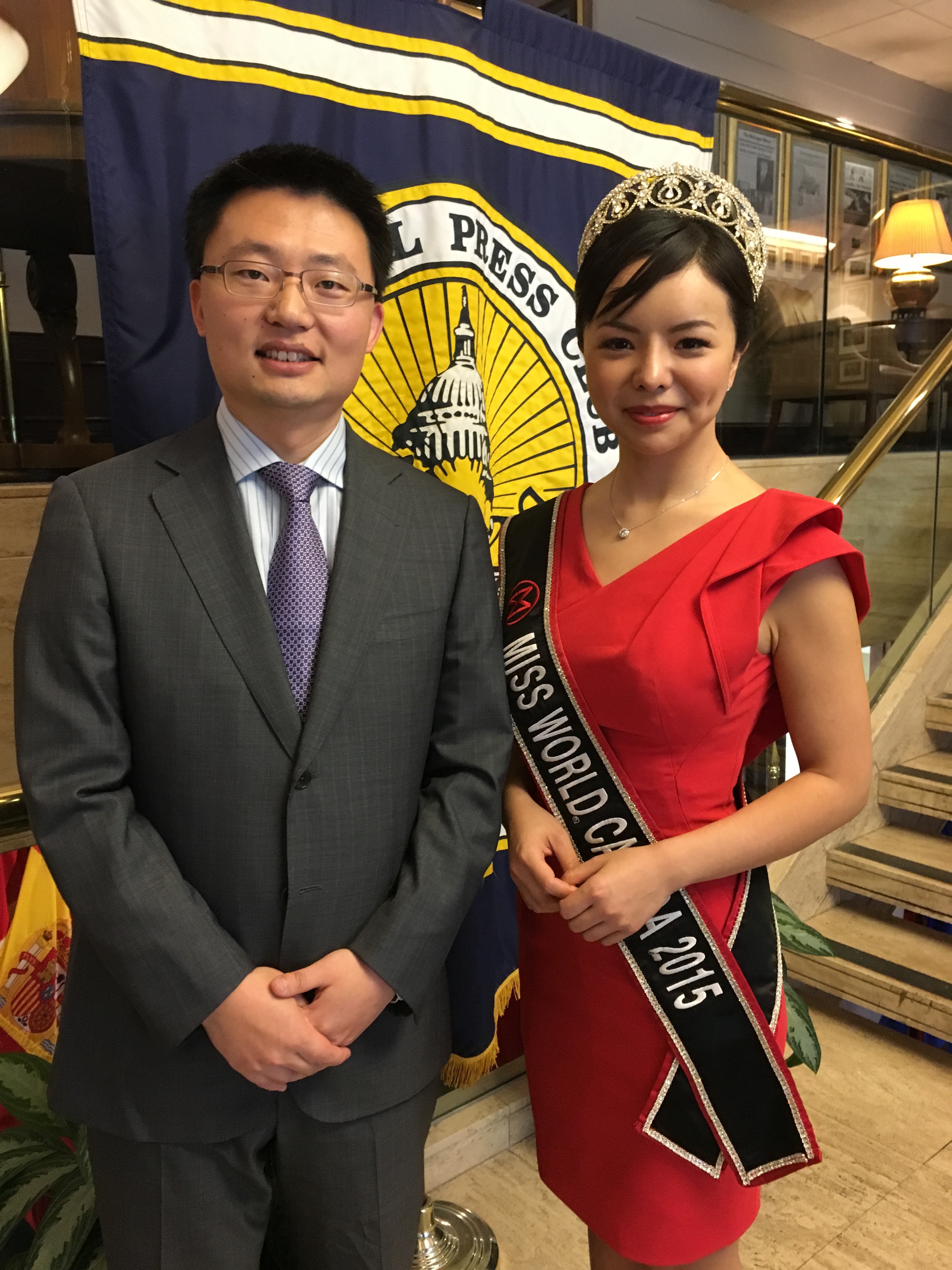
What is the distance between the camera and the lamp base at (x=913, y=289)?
5375 millimetres

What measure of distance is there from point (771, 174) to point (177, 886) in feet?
18.6

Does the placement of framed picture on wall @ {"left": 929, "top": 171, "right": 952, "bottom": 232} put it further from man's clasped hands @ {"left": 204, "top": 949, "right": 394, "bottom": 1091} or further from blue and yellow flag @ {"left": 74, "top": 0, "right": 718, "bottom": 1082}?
man's clasped hands @ {"left": 204, "top": 949, "right": 394, "bottom": 1091}

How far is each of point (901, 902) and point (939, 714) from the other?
779mm

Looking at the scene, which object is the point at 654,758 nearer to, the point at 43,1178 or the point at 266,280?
the point at 266,280

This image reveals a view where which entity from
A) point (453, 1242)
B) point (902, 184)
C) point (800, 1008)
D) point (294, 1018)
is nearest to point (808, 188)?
point (902, 184)

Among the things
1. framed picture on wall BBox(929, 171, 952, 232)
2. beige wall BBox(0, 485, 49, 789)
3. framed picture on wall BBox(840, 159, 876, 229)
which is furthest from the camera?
framed picture on wall BBox(840, 159, 876, 229)

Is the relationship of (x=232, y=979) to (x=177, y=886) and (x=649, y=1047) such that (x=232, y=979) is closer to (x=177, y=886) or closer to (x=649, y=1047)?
(x=177, y=886)

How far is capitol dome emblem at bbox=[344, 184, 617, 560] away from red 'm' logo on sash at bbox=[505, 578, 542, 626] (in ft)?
1.61

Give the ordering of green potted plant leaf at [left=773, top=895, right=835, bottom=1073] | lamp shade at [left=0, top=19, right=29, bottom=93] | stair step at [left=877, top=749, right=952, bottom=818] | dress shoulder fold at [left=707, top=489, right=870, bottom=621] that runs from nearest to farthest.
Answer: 1. dress shoulder fold at [left=707, top=489, right=870, bottom=621]
2. green potted plant leaf at [left=773, top=895, right=835, bottom=1073]
3. lamp shade at [left=0, top=19, right=29, bottom=93]
4. stair step at [left=877, top=749, right=952, bottom=818]

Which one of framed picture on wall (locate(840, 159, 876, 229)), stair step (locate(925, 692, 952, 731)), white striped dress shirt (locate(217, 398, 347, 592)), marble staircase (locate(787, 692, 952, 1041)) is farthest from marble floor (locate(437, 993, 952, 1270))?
framed picture on wall (locate(840, 159, 876, 229))

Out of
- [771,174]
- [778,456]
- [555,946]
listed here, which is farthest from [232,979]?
[771,174]

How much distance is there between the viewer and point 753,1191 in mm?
1253

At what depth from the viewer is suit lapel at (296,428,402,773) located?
1061mm

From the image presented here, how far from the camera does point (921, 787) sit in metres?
3.23
